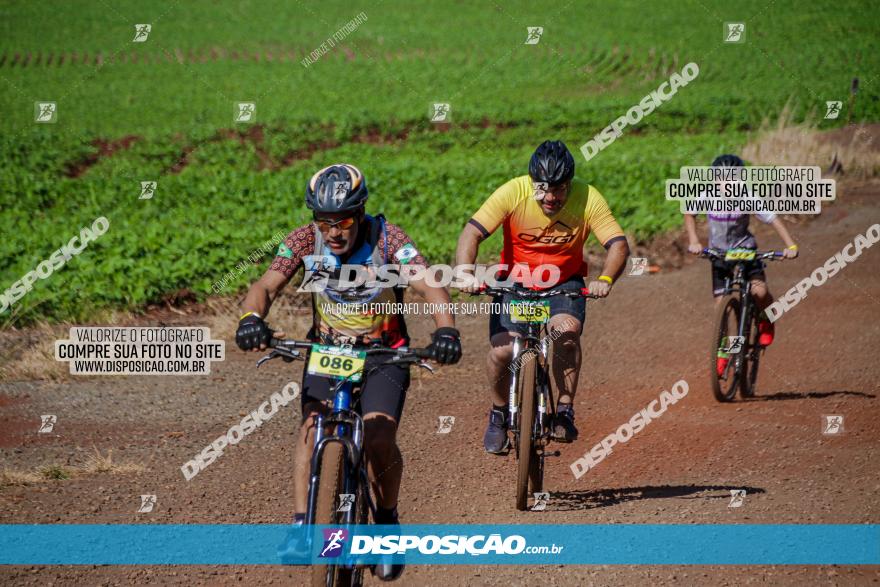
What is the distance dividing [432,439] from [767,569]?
364 cm

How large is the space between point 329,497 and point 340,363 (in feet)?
2.38

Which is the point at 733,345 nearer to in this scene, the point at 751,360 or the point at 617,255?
the point at 751,360

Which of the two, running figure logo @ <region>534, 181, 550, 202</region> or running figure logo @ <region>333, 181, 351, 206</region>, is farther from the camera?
running figure logo @ <region>534, 181, 550, 202</region>

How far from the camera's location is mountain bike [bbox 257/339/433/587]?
5.03 meters

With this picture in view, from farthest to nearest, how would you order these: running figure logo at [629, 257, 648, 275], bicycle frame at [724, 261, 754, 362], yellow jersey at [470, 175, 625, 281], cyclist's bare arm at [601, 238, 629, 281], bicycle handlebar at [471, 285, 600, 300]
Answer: running figure logo at [629, 257, 648, 275] → bicycle frame at [724, 261, 754, 362] → yellow jersey at [470, 175, 625, 281] → cyclist's bare arm at [601, 238, 629, 281] → bicycle handlebar at [471, 285, 600, 300]

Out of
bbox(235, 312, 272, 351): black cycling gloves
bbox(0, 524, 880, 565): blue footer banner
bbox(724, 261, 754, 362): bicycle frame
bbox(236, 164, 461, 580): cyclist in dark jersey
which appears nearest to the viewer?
bbox(235, 312, 272, 351): black cycling gloves

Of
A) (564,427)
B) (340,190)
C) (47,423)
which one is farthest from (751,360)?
(47,423)

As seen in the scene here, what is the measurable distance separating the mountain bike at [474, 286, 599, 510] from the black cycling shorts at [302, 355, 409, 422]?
162 centimetres

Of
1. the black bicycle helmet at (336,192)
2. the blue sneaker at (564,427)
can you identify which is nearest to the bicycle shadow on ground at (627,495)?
the blue sneaker at (564,427)

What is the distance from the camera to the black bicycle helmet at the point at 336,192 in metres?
5.58

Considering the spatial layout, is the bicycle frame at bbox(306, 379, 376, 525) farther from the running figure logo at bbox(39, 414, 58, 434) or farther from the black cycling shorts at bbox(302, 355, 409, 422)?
the running figure logo at bbox(39, 414, 58, 434)

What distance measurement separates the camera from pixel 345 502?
511 centimetres

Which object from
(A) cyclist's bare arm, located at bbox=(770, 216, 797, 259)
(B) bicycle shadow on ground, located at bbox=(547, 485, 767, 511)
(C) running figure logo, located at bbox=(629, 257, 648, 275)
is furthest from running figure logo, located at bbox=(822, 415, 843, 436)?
(C) running figure logo, located at bbox=(629, 257, 648, 275)

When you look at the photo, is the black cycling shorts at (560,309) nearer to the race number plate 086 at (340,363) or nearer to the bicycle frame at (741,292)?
the race number plate 086 at (340,363)
